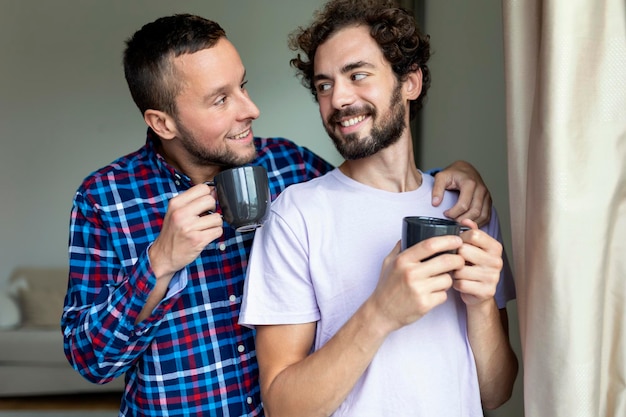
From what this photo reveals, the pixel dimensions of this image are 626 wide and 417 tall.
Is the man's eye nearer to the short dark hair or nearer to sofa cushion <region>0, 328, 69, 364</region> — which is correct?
the short dark hair

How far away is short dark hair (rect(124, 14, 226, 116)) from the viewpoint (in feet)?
4.30

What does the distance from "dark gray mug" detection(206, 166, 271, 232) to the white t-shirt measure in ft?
0.20

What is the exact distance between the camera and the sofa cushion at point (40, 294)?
408cm

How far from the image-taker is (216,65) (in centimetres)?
130

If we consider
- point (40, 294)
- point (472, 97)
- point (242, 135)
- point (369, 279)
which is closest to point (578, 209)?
point (369, 279)

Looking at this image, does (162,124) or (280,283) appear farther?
(162,124)

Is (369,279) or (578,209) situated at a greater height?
(578,209)

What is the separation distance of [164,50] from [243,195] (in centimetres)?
47

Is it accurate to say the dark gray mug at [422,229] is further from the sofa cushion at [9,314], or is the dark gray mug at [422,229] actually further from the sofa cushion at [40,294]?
the sofa cushion at [9,314]

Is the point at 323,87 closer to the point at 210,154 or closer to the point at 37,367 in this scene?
the point at 210,154

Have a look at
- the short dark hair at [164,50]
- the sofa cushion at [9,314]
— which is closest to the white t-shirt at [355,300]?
the short dark hair at [164,50]

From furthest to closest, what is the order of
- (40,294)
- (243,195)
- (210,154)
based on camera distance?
(40,294)
(210,154)
(243,195)

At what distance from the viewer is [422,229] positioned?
891 mm

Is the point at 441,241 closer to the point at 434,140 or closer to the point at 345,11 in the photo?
the point at 345,11
